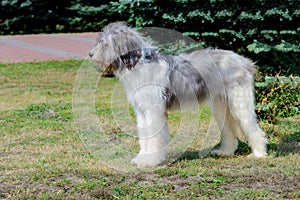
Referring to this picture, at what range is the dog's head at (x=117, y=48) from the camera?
5641 millimetres

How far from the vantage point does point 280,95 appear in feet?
27.8

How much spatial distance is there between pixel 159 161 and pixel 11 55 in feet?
33.2

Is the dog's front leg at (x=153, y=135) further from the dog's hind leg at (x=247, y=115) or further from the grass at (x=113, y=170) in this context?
the dog's hind leg at (x=247, y=115)

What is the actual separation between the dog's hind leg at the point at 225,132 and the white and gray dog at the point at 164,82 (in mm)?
108

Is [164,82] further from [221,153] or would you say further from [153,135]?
[221,153]

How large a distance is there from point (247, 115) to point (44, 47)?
37.7 feet

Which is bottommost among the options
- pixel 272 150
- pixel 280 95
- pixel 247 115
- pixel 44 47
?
pixel 272 150

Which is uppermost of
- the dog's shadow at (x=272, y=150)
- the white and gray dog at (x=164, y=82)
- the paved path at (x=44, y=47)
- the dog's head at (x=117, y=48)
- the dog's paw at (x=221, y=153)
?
the dog's head at (x=117, y=48)

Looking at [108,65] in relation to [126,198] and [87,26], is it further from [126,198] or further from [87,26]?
[87,26]

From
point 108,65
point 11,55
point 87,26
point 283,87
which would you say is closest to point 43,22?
point 87,26

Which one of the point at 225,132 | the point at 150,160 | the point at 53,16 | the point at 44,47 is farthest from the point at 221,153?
the point at 53,16

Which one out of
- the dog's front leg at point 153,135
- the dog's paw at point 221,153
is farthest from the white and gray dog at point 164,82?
the dog's paw at point 221,153

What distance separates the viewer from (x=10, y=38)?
60.7ft

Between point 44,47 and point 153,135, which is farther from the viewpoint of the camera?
point 44,47
